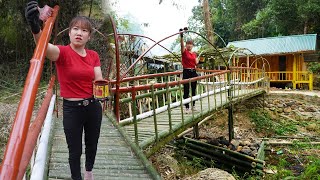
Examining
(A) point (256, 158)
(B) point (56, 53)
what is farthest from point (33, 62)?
(A) point (256, 158)

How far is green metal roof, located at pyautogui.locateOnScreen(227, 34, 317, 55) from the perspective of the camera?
52.8 ft

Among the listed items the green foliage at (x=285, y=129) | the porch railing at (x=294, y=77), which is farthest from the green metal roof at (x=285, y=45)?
the green foliage at (x=285, y=129)

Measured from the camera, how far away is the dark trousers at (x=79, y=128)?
2.25 m

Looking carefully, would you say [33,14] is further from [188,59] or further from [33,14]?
[188,59]

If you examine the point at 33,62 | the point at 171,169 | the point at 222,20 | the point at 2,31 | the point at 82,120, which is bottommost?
the point at 171,169

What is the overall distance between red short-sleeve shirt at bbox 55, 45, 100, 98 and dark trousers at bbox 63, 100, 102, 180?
9cm

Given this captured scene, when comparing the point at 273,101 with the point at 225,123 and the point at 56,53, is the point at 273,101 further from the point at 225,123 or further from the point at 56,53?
the point at 56,53

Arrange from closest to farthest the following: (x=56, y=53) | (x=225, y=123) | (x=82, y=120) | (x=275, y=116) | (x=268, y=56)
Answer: (x=56, y=53) < (x=82, y=120) < (x=225, y=123) < (x=275, y=116) < (x=268, y=56)

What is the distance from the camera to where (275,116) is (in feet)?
42.9

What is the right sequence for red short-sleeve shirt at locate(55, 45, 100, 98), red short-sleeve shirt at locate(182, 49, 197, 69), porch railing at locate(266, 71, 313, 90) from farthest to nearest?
porch railing at locate(266, 71, 313, 90) → red short-sleeve shirt at locate(182, 49, 197, 69) → red short-sleeve shirt at locate(55, 45, 100, 98)

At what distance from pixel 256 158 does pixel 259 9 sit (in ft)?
60.4

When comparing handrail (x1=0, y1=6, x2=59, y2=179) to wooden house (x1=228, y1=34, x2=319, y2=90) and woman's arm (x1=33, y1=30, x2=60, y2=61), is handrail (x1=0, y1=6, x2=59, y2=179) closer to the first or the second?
woman's arm (x1=33, y1=30, x2=60, y2=61)

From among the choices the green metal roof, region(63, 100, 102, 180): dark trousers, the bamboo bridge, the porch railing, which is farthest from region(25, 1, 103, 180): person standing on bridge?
the porch railing

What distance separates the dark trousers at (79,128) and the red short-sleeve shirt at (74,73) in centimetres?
9
